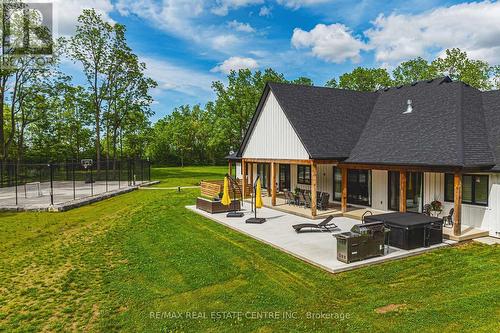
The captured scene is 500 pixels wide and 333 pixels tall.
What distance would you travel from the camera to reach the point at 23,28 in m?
34.2

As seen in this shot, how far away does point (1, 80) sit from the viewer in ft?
110

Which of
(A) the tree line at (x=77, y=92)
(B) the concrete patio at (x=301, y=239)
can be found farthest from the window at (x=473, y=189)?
(A) the tree line at (x=77, y=92)

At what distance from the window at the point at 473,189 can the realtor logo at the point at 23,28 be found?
37.9m

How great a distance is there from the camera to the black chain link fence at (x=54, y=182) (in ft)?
69.0

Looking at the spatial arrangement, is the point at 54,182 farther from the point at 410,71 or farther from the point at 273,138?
the point at 410,71

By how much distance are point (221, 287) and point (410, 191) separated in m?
10.5

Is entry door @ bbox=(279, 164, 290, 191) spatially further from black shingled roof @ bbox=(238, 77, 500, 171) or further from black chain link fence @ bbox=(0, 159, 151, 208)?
black chain link fence @ bbox=(0, 159, 151, 208)

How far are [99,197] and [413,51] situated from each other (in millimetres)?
51936

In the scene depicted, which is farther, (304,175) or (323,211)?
(304,175)

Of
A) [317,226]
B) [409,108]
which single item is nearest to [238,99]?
[409,108]

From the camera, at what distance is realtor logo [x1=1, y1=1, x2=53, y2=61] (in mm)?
A: 33406

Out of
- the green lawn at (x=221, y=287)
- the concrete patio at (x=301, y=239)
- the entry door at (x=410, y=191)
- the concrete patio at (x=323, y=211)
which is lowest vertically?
the green lawn at (x=221, y=287)

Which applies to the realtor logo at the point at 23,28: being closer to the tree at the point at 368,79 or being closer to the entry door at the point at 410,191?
the entry door at the point at 410,191

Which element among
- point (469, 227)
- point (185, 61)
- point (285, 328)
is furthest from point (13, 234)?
point (185, 61)
